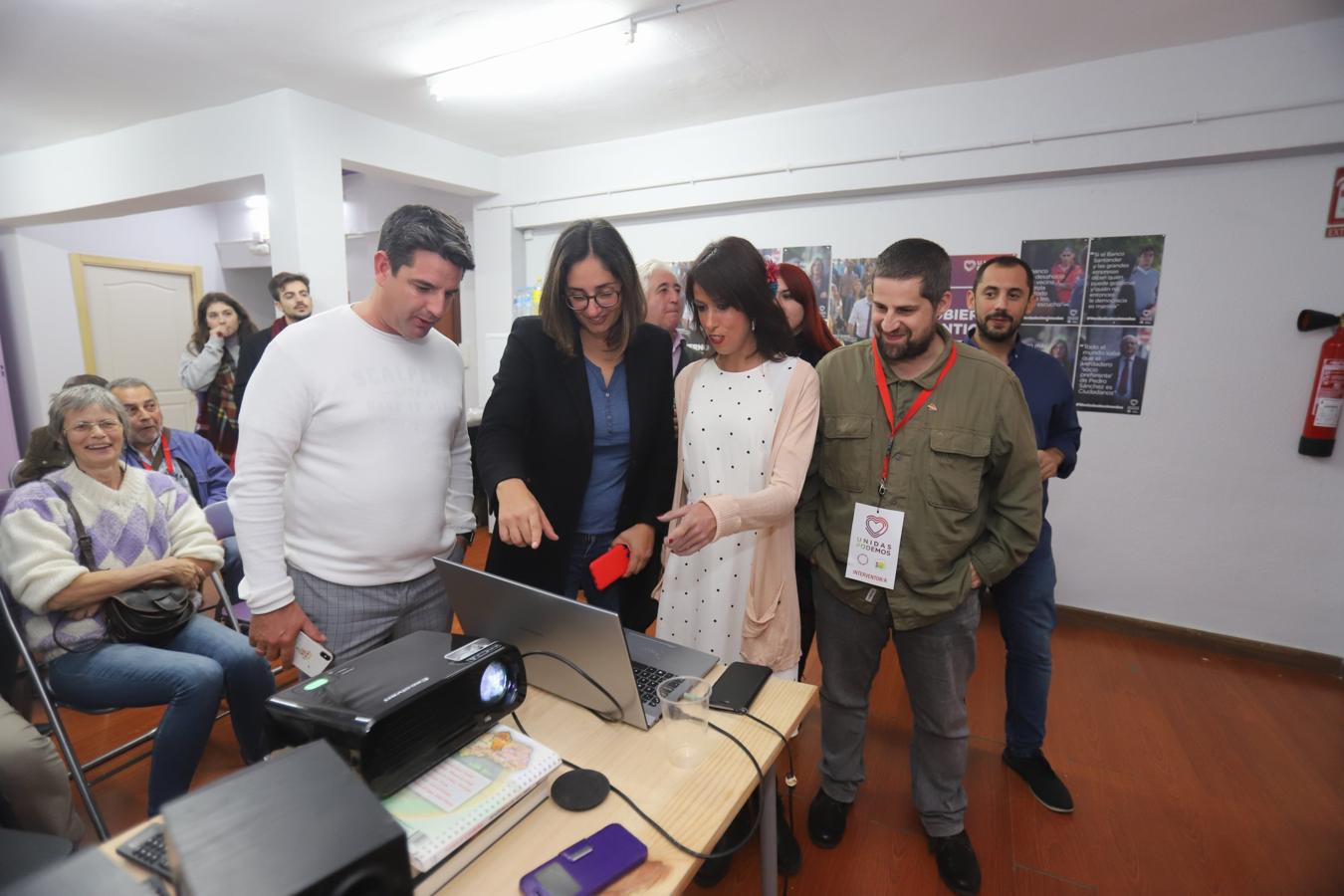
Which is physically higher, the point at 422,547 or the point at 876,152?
the point at 876,152

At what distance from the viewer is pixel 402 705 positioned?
31.4 inches

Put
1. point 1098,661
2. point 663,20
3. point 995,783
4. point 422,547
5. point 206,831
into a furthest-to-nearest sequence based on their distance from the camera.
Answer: point 1098,661 → point 663,20 → point 995,783 → point 422,547 → point 206,831

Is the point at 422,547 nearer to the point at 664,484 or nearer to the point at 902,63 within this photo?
the point at 664,484

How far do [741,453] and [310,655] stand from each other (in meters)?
1.00

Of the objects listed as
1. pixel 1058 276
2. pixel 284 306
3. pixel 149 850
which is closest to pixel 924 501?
pixel 149 850

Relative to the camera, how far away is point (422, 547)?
140cm

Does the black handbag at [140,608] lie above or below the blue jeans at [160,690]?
above

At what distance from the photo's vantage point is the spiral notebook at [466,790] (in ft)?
2.53

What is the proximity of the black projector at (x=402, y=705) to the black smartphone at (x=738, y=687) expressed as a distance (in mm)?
372

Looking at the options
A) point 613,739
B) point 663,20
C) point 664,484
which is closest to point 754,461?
point 664,484

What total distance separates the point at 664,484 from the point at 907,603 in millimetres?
666

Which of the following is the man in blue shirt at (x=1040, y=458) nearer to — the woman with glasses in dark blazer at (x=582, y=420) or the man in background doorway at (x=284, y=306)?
the woman with glasses in dark blazer at (x=582, y=420)

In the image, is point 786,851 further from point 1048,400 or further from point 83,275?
point 83,275

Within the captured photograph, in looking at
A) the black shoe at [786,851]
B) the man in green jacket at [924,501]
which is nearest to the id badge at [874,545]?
the man in green jacket at [924,501]
